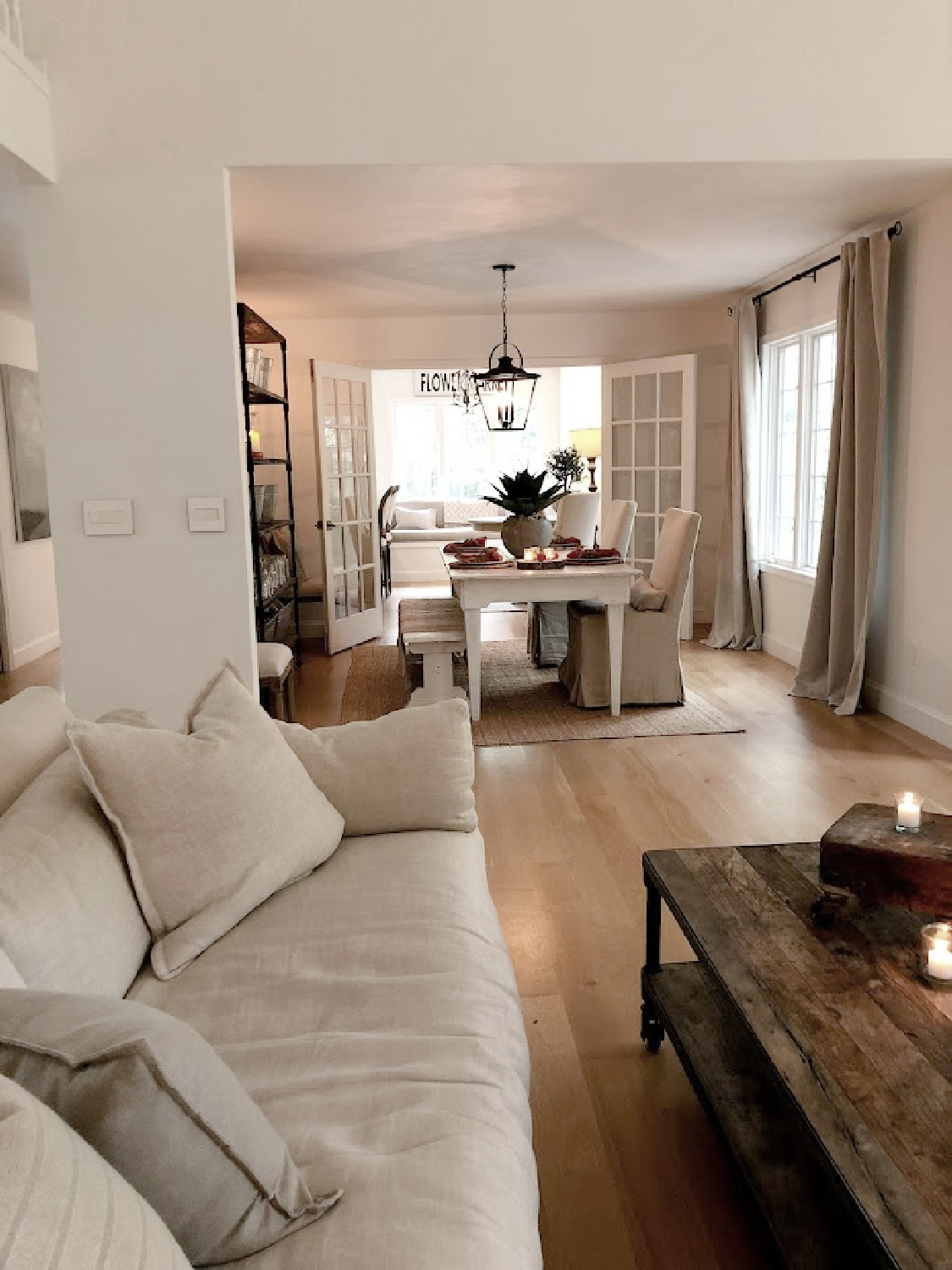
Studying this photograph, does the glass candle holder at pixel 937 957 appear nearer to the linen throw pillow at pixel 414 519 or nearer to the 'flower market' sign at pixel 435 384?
the linen throw pillow at pixel 414 519

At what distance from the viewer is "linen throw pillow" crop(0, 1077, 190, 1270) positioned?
2.24 feet

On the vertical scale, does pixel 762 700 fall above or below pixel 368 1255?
below

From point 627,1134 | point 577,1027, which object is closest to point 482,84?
point 577,1027

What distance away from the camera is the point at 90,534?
3.64m

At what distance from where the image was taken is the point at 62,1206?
28.4 inches

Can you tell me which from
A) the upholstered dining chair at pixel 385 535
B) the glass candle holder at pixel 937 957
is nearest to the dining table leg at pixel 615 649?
the glass candle holder at pixel 937 957

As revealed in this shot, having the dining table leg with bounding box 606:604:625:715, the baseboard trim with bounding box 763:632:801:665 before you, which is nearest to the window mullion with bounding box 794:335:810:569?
the baseboard trim with bounding box 763:632:801:665

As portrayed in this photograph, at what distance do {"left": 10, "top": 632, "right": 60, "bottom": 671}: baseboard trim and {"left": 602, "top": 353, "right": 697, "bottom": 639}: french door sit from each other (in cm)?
394

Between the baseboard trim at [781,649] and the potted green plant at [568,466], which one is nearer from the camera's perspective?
the baseboard trim at [781,649]

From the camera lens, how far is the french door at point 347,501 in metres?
6.72

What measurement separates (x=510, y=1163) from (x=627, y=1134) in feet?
2.60

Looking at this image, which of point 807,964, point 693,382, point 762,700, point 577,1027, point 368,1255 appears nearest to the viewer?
point 368,1255

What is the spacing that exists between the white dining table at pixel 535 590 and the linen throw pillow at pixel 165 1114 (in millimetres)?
3852

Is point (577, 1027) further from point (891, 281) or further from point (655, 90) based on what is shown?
point (891, 281)
